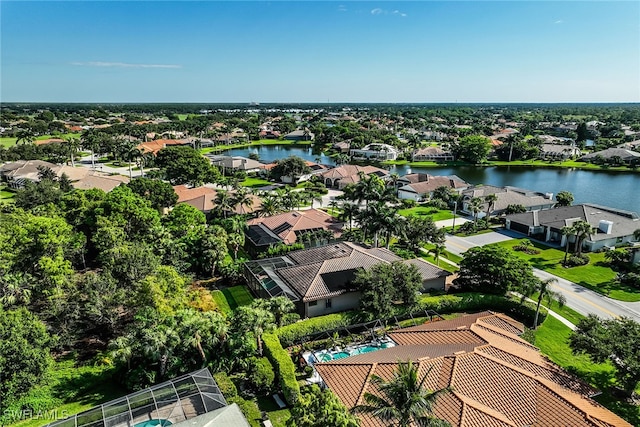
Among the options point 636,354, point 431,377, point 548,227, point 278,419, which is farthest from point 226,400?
point 548,227

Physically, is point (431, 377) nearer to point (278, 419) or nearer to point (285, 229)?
point (278, 419)

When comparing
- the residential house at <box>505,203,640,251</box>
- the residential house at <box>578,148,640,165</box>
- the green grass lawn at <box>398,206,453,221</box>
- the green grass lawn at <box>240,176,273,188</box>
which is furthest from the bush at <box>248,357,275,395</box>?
the residential house at <box>578,148,640,165</box>

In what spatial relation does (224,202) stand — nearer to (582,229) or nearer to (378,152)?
(582,229)

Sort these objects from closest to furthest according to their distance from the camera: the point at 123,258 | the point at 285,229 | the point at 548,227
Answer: the point at 123,258 < the point at 285,229 < the point at 548,227

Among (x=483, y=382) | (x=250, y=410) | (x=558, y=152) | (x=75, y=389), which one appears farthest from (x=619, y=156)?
(x=75, y=389)

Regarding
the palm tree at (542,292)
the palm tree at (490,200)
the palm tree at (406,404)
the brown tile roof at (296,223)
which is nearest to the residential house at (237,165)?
the brown tile roof at (296,223)

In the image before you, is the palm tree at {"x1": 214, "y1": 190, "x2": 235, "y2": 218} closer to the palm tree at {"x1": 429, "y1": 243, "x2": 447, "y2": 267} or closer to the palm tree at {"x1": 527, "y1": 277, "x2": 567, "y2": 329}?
the palm tree at {"x1": 429, "y1": 243, "x2": 447, "y2": 267}
